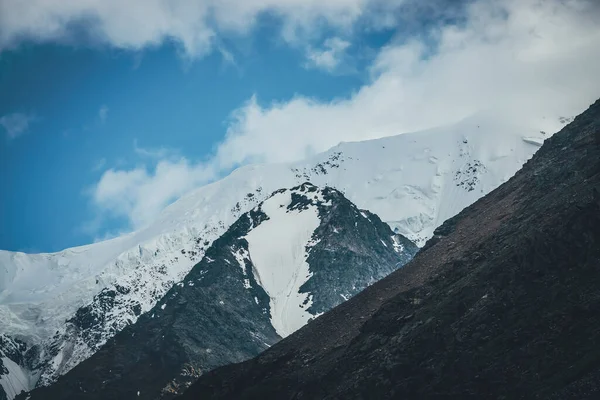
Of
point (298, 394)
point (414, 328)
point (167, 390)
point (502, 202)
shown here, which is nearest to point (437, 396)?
point (414, 328)

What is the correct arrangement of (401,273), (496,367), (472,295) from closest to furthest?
(496,367) → (472,295) → (401,273)

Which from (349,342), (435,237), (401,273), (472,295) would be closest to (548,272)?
(472,295)

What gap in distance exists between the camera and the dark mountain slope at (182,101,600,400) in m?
83.1

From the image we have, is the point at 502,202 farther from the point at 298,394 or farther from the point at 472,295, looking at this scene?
the point at 298,394

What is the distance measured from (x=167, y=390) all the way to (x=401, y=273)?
72267mm

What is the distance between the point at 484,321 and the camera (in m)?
95.4

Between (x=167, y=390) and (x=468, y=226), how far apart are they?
8293 centimetres

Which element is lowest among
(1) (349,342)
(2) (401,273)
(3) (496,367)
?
(3) (496,367)

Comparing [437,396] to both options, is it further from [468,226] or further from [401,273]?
[468,226]

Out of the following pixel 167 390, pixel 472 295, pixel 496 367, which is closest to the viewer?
pixel 496 367

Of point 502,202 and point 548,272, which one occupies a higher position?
point 502,202

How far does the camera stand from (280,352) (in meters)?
133

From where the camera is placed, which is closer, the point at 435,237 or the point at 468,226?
the point at 468,226

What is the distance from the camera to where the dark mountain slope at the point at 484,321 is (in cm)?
8312
